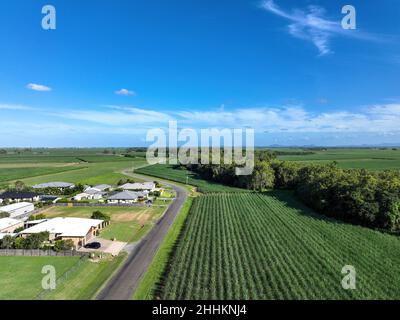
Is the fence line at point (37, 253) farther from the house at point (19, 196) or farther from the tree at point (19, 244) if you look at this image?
the house at point (19, 196)

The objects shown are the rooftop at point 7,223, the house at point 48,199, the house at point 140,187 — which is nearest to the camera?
the rooftop at point 7,223

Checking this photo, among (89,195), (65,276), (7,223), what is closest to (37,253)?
(65,276)

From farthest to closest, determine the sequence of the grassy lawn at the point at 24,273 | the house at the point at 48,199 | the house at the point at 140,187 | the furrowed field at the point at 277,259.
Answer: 1. the house at the point at 140,187
2. the house at the point at 48,199
3. the grassy lawn at the point at 24,273
4. the furrowed field at the point at 277,259

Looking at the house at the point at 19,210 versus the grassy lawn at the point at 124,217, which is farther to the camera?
the house at the point at 19,210

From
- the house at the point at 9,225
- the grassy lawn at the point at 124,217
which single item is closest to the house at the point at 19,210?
the grassy lawn at the point at 124,217

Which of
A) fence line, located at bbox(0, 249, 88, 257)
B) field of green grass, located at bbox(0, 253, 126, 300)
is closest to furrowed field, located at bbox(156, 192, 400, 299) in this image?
field of green grass, located at bbox(0, 253, 126, 300)

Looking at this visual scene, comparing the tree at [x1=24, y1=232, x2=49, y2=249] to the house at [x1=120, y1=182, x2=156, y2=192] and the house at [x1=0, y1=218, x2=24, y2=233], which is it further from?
the house at [x1=120, y1=182, x2=156, y2=192]

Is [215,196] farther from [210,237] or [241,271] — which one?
[241,271]

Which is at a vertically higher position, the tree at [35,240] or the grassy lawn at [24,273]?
the tree at [35,240]
